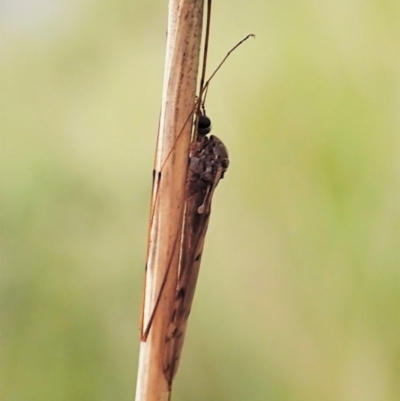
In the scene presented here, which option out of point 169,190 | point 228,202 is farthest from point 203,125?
point 228,202

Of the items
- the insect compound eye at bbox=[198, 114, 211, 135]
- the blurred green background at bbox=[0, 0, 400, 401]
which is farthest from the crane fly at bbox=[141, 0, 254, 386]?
the blurred green background at bbox=[0, 0, 400, 401]

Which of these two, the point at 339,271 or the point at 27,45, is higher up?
the point at 27,45

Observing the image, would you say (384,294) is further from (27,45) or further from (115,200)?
(27,45)

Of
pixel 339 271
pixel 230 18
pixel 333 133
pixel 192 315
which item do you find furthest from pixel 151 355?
pixel 230 18

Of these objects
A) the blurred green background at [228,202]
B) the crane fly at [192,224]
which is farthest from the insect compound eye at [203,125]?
the blurred green background at [228,202]

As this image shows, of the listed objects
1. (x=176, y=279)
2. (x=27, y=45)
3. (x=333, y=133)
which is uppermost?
Answer: (x=27, y=45)

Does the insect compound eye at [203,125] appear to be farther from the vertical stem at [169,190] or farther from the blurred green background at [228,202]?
the blurred green background at [228,202]

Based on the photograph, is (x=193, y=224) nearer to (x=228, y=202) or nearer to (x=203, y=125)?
(x=203, y=125)

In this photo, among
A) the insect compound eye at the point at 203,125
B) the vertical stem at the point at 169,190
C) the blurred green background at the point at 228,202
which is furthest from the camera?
the blurred green background at the point at 228,202
